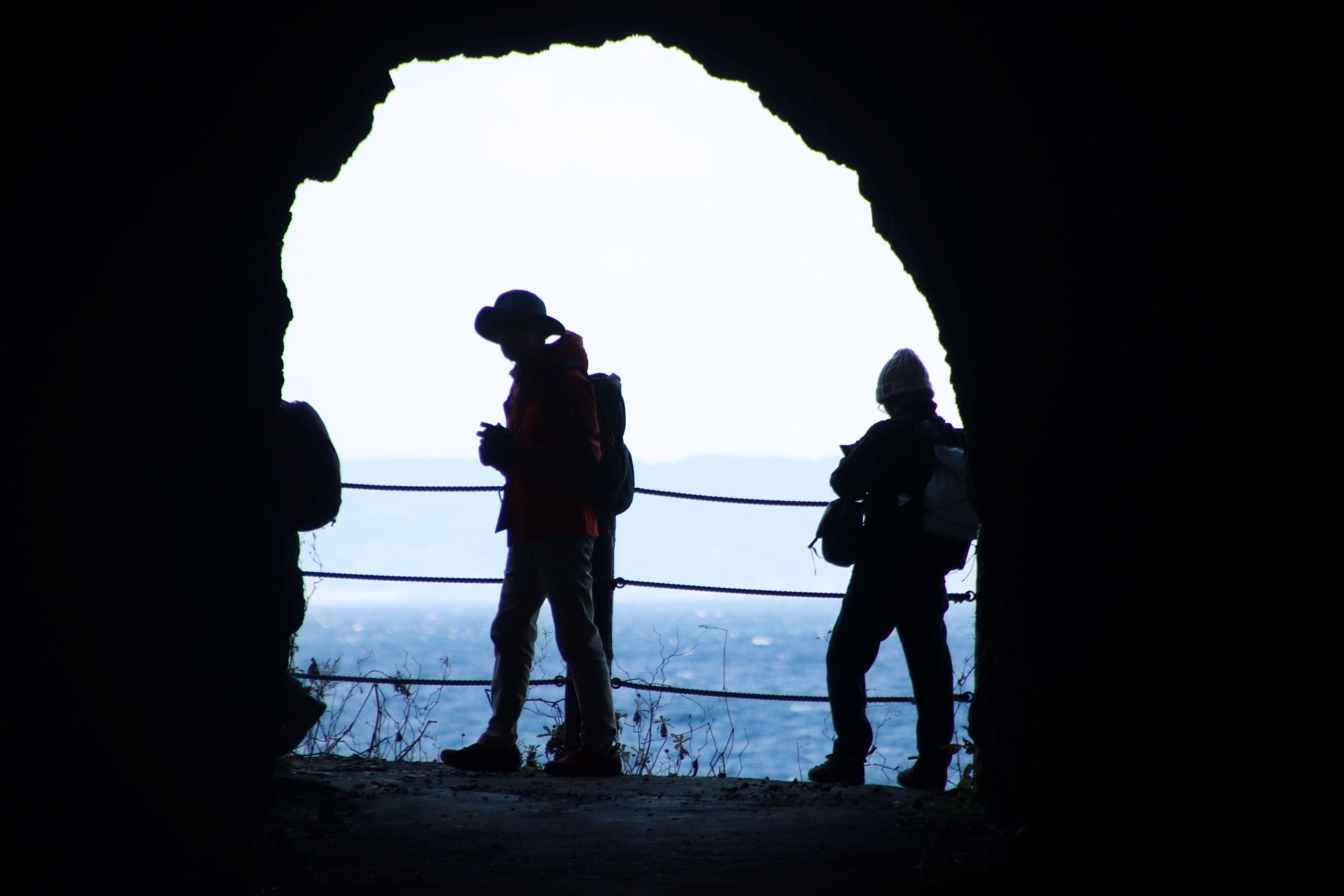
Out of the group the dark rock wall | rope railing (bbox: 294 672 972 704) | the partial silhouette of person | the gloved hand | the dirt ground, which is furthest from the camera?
the partial silhouette of person

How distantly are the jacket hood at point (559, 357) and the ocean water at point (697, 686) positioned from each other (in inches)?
44.6

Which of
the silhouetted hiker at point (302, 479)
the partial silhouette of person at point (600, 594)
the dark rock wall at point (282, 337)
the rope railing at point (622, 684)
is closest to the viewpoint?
the dark rock wall at point (282, 337)

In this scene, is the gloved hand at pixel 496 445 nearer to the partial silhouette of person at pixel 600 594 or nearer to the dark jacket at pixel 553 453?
the dark jacket at pixel 553 453

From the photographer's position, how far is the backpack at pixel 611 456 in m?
4.04

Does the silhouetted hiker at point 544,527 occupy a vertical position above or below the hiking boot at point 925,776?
above

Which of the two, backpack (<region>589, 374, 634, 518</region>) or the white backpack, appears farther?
backpack (<region>589, 374, 634, 518</region>)

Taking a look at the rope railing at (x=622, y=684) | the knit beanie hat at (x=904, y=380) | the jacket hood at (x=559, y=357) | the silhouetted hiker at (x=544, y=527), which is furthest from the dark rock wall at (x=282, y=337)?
the rope railing at (x=622, y=684)

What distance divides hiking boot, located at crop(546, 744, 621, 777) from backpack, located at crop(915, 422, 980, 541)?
58.8 inches

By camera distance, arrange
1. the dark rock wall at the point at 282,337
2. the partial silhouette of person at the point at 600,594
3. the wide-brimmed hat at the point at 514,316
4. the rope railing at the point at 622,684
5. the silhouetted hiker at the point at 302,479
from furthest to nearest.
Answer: the partial silhouette of person at the point at 600,594 → the rope railing at the point at 622,684 → the wide-brimmed hat at the point at 514,316 → the silhouetted hiker at the point at 302,479 → the dark rock wall at the point at 282,337

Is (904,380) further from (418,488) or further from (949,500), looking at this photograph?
(418,488)

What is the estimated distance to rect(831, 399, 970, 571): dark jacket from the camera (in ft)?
12.5

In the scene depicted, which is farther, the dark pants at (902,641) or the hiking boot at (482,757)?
the hiking boot at (482,757)

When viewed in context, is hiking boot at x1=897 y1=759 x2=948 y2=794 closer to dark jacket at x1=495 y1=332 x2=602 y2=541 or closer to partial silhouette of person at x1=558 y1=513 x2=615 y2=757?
partial silhouette of person at x1=558 y1=513 x2=615 y2=757

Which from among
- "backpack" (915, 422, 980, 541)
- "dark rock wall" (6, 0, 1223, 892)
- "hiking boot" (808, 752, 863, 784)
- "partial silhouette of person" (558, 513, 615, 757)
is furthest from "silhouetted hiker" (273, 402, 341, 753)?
"backpack" (915, 422, 980, 541)
